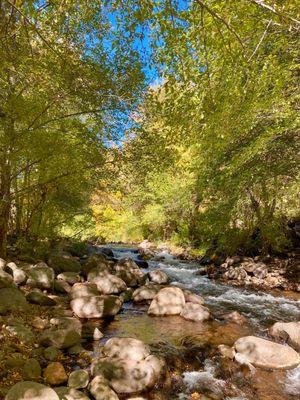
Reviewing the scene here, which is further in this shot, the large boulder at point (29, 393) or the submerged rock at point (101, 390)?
the submerged rock at point (101, 390)

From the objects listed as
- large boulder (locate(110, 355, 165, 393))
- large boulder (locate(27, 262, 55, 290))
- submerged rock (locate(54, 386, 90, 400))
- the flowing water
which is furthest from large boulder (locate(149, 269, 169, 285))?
submerged rock (locate(54, 386, 90, 400))

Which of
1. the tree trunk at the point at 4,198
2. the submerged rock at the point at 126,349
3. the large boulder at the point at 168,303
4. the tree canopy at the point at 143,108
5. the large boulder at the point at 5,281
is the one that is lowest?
the submerged rock at the point at 126,349

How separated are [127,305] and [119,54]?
614cm

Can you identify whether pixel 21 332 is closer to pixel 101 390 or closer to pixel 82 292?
pixel 101 390

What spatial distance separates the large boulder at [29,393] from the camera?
3.74 meters

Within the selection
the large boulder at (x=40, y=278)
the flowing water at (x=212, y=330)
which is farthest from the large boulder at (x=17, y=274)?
the flowing water at (x=212, y=330)

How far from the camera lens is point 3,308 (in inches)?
250

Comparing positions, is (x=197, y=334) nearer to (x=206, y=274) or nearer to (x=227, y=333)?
(x=227, y=333)

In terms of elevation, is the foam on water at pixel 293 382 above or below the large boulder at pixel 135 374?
below

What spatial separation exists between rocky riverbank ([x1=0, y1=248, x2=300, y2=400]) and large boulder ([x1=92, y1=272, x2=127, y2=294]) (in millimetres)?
39

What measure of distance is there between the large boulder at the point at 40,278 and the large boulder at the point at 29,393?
4.71 m

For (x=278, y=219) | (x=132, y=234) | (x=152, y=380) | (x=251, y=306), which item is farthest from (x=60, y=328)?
(x=132, y=234)

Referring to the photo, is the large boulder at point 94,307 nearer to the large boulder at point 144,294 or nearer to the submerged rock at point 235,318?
the large boulder at point 144,294

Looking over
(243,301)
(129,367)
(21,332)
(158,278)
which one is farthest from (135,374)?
(158,278)
